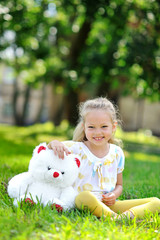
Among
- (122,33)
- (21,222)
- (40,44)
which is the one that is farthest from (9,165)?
(40,44)

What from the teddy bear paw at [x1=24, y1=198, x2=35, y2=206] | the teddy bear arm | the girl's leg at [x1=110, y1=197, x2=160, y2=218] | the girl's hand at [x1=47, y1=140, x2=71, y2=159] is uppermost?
the girl's hand at [x1=47, y1=140, x2=71, y2=159]

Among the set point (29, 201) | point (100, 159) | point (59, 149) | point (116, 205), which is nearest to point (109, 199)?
point (116, 205)

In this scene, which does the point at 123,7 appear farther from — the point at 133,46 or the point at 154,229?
the point at 154,229

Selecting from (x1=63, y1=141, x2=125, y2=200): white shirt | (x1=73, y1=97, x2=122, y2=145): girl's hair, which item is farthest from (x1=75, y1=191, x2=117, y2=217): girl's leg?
(x1=73, y1=97, x2=122, y2=145): girl's hair

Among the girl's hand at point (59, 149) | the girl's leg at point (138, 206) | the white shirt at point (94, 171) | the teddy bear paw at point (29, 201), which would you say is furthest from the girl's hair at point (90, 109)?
the teddy bear paw at point (29, 201)

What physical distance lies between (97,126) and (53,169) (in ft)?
2.09

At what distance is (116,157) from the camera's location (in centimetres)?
329

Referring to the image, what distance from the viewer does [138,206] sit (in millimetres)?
2855

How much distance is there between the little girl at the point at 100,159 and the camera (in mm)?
2932

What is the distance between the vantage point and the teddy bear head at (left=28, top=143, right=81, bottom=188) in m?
2.74

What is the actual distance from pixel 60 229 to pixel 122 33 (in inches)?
346

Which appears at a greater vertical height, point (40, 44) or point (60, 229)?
point (40, 44)

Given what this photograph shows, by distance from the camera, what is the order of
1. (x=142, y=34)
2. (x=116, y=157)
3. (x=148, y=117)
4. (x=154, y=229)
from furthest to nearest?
(x=148, y=117), (x=142, y=34), (x=116, y=157), (x=154, y=229)

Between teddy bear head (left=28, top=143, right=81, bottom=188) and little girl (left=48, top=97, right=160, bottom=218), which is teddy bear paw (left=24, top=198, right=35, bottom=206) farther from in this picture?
little girl (left=48, top=97, right=160, bottom=218)
